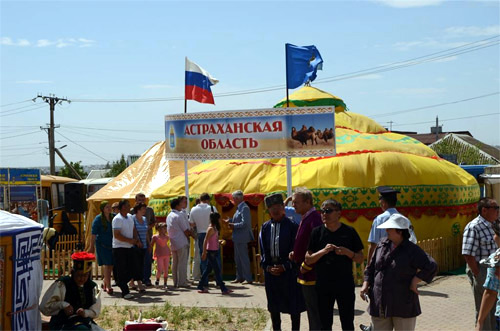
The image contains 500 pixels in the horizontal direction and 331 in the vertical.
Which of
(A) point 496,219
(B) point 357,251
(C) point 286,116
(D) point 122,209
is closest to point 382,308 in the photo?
(B) point 357,251

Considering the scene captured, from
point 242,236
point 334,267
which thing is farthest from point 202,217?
point 334,267

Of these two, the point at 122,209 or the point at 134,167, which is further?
the point at 134,167

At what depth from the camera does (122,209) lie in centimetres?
1152

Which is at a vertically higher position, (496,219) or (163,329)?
(496,219)

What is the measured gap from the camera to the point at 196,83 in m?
15.6

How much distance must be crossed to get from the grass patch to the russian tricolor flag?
6.28 meters

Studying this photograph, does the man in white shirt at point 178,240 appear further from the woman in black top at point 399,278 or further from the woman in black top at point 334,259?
the woman in black top at point 399,278

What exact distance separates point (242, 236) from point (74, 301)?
233 inches

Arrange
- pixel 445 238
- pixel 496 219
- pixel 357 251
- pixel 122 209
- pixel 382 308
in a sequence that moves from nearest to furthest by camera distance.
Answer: pixel 382 308 → pixel 357 251 → pixel 496 219 → pixel 122 209 → pixel 445 238

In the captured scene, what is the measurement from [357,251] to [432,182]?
339 inches

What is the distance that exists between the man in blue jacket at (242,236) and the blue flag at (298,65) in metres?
3.03

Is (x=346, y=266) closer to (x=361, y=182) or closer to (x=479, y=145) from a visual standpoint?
(x=361, y=182)

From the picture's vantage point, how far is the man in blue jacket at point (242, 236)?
41.9 feet

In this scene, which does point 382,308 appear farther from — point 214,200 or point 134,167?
point 134,167
